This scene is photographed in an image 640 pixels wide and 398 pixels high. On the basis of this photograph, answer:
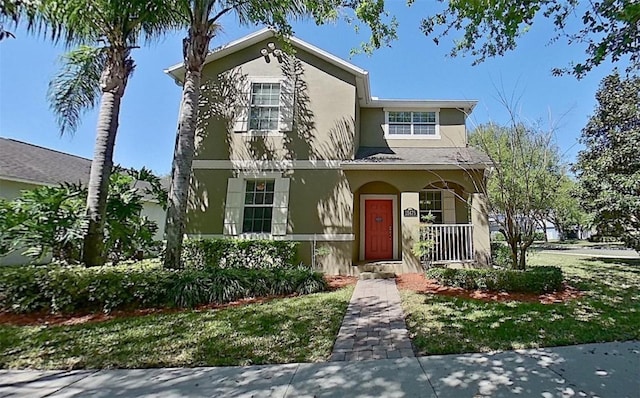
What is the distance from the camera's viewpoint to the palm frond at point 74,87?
10.4 meters

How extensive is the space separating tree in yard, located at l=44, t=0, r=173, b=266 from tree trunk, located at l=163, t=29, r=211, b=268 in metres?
1.12

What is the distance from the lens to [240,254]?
35.1 feet

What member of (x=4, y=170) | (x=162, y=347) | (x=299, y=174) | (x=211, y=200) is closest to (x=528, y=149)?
(x=299, y=174)

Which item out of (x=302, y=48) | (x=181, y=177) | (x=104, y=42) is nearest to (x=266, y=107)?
(x=302, y=48)

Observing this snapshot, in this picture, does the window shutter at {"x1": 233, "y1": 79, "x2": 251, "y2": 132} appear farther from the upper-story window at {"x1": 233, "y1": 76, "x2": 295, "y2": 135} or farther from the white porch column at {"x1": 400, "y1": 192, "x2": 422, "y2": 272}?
the white porch column at {"x1": 400, "y1": 192, "x2": 422, "y2": 272}

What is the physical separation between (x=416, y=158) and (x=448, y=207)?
2713 millimetres

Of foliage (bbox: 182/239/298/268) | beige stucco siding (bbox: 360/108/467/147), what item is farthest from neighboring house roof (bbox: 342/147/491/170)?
foliage (bbox: 182/239/298/268)

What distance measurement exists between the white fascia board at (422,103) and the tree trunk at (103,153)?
355 inches

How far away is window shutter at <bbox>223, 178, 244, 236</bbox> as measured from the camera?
11.5 metres

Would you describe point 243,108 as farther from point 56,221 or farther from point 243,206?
point 56,221

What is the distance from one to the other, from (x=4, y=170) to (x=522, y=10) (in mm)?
17229

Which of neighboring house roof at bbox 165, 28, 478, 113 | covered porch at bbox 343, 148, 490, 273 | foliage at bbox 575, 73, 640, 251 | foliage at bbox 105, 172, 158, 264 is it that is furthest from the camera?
foliage at bbox 575, 73, 640, 251

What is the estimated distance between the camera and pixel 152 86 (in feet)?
50.0

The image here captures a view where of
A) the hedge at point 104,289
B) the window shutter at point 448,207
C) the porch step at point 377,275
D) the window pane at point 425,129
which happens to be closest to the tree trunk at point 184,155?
the hedge at point 104,289
